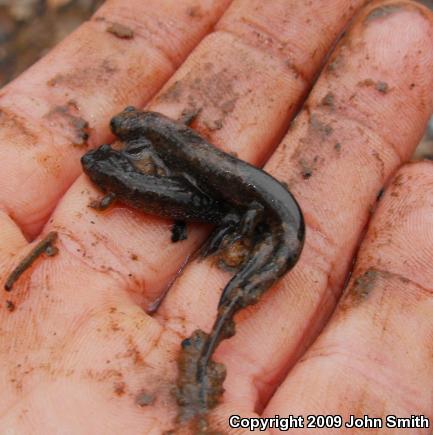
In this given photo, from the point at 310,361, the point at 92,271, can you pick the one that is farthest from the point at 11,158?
the point at 310,361

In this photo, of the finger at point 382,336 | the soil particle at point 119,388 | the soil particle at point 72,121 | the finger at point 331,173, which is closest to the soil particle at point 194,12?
the finger at point 331,173

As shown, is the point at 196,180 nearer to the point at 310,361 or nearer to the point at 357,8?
the point at 310,361

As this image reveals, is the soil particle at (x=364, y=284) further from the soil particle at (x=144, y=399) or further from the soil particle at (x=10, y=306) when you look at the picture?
the soil particle at (x=10, y=306)

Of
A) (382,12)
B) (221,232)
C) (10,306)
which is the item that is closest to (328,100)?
(382,12)

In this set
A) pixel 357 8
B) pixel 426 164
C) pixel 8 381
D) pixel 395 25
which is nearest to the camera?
pixel 8 381

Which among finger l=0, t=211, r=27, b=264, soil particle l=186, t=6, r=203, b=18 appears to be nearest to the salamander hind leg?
finger l=0, t=211, r=27, b=264
